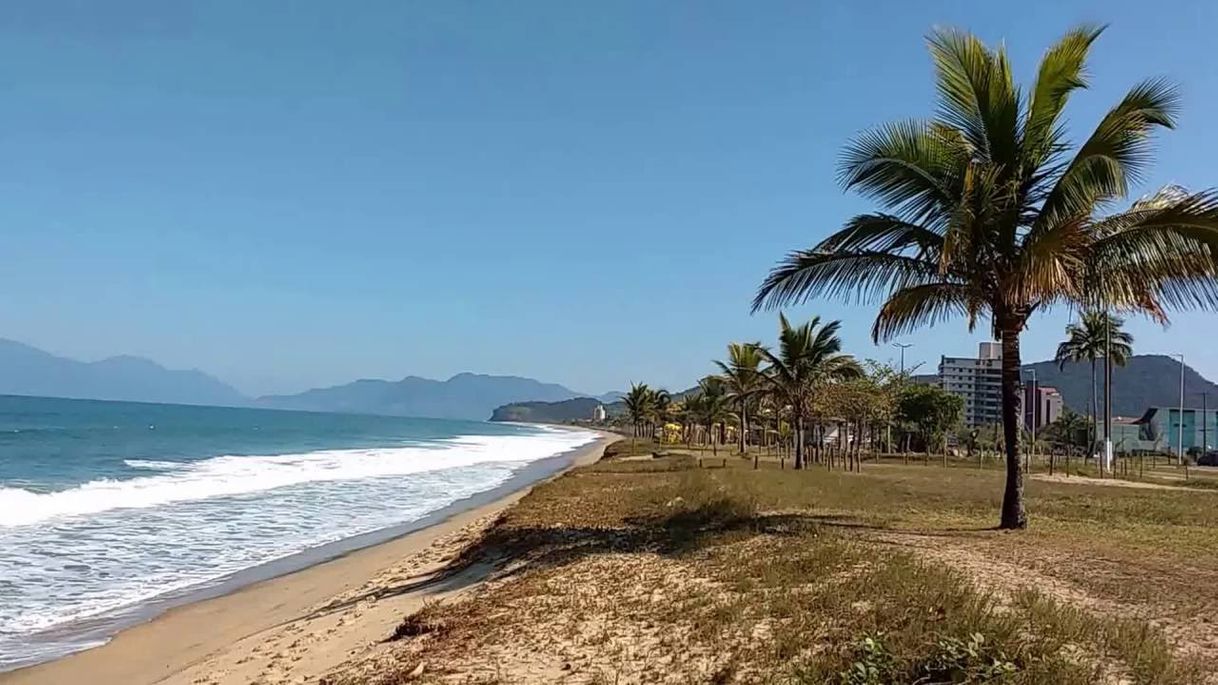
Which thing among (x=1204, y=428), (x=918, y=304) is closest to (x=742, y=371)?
(x=918, y=304)

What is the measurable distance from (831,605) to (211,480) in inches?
1274

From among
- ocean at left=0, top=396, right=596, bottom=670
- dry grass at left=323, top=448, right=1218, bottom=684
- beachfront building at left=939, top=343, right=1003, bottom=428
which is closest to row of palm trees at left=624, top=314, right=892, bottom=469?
ocean at left=0, top=396, right=596, bottom=670

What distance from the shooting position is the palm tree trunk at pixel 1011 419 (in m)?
12.4

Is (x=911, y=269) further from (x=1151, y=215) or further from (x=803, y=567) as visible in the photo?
(x=803, y=567)

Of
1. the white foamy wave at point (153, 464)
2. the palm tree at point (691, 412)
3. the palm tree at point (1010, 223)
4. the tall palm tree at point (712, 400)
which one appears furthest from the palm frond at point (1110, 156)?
the palm tree at point (691, 412)

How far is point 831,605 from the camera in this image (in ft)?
25.0

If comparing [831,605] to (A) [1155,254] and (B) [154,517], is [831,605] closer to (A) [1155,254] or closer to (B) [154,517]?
(A) [1155,254]

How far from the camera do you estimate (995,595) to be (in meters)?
7.91

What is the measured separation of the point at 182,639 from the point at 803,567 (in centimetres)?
786

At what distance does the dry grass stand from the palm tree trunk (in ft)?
1.44

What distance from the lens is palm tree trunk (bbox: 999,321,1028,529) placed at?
486 inches

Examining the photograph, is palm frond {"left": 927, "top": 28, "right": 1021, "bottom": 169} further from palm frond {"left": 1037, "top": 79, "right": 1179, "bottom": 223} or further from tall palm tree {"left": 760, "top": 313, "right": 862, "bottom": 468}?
tall palm tree {"left": 760, "top": 313, "right": 862, "bottom": 468}

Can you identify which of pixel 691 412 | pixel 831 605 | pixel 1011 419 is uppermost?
pixel 691 412

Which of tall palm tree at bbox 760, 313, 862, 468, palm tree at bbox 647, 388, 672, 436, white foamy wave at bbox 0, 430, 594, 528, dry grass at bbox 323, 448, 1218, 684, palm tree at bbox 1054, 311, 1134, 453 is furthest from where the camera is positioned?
palm tree at bbox 647, 388, 672, 436
